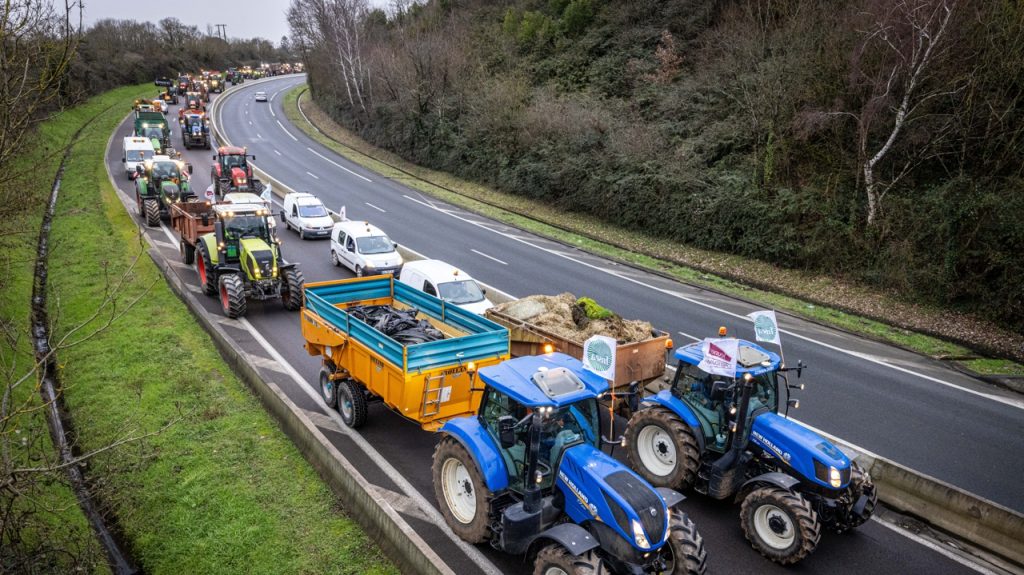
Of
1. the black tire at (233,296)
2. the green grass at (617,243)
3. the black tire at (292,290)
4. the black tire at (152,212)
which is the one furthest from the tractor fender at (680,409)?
the black tire at (152,212)

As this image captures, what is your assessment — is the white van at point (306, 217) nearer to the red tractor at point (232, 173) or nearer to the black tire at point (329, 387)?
the red tractor at point (232, 173)

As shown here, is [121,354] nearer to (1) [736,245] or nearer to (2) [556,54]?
(1) [736,245]

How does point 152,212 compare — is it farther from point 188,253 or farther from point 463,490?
point 463,490

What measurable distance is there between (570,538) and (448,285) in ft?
34.0

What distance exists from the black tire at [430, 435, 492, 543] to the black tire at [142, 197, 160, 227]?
20.9 meters

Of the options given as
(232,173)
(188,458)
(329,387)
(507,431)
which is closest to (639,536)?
(507,431)

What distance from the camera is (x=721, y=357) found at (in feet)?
26.7

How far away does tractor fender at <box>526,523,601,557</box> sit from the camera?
6511 mm

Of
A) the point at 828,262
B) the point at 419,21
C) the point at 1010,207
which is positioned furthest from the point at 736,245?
the point at 419,21

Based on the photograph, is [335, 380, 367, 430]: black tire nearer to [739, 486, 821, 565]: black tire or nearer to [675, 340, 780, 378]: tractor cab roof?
[675, 340, 780, 378]: tractor cab roof

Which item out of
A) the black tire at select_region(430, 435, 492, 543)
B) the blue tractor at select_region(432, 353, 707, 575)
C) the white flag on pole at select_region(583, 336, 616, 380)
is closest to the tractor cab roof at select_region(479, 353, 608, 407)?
the blue tractor at select_region(432, 353, 707, 575)

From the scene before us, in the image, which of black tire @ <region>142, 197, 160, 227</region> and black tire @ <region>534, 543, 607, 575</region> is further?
black tire @ <region>142, 197, 160, 227</region>

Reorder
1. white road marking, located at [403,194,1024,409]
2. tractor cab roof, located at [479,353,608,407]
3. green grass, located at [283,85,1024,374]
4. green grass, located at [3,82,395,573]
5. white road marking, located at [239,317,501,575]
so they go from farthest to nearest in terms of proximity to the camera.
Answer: green grass, located at [283,85,1024,374] < white road marking, located at [403,194,1024,409] < green grass, located at [3,82,395,573] < white road marking, located at [239,317,501,575] < tractor cab roof, located at [479,353,608,407]

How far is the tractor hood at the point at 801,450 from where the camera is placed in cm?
794
